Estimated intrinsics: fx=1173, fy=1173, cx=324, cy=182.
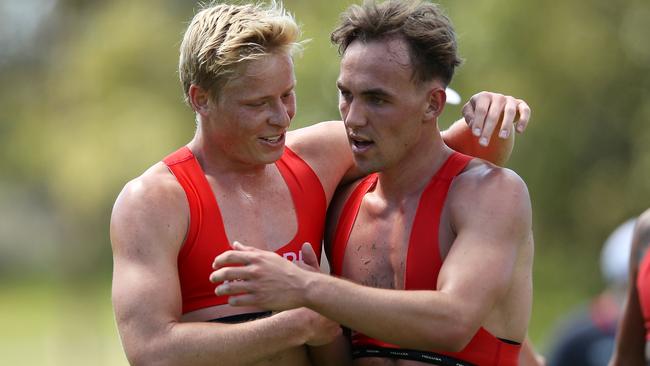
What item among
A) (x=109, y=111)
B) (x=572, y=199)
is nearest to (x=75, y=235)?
(x=109, y=111)

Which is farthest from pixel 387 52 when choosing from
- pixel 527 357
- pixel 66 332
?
pixel 66 332

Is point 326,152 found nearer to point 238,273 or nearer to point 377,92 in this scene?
point 377,92

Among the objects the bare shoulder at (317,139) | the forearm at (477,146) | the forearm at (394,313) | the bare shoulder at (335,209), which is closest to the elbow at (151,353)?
the forearm at (394,313)

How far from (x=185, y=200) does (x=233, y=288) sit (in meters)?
0.73

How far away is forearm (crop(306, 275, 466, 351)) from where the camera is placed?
13.4 feet

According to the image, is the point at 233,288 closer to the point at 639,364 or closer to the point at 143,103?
the point at 639,364

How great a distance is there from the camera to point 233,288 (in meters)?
4.05

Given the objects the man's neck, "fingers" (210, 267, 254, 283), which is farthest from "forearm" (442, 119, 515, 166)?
"fingers" (210, 267, 254, 283)

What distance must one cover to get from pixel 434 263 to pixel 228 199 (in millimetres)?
896

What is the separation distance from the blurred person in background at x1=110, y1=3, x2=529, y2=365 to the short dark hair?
0.22 m

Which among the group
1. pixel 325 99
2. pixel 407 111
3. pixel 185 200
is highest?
pixel 325 99

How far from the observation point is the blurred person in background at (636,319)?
5355 millimetres

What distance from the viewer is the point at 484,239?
4.34 metres

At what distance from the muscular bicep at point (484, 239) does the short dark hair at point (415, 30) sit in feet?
1.55
